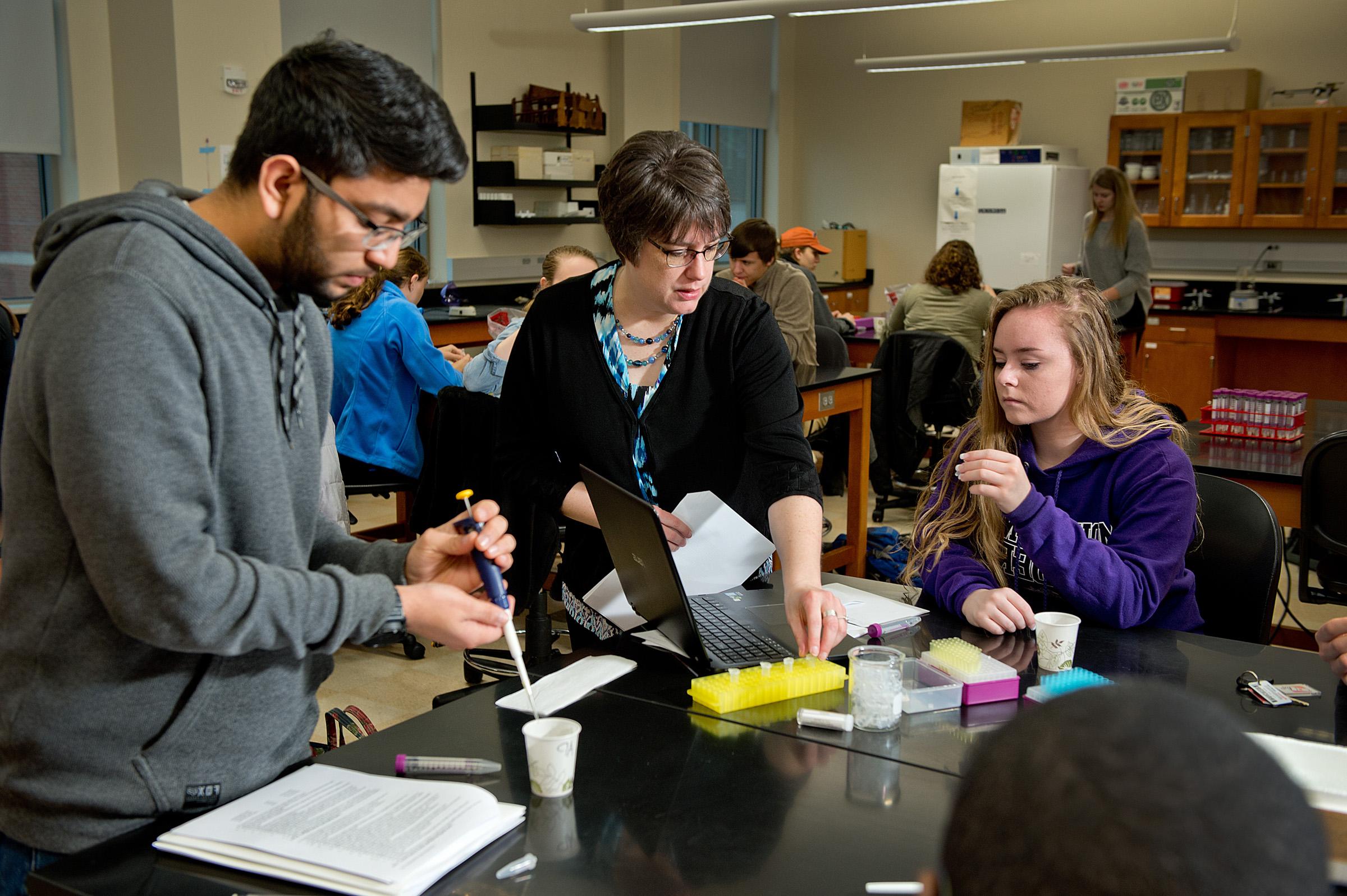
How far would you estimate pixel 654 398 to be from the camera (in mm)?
1737

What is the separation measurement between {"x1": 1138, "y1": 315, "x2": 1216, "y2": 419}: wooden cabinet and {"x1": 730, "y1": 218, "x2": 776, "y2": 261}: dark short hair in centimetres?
346

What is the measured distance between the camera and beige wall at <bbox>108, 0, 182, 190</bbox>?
5035 mm

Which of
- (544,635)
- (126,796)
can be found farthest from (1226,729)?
(544,635)

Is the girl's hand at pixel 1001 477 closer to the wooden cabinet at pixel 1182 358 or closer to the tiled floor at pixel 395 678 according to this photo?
the tiled floor at pixel 395 678

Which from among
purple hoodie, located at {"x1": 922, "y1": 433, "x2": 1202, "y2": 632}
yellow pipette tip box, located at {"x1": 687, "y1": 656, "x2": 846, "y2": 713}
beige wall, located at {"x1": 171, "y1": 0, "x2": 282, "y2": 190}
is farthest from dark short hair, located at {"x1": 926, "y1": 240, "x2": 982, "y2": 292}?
yellow pipette tip box, located at {"x1": 687, "y1": 656, "x2": 846, "y2": 713}

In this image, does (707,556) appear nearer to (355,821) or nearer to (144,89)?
(355,821)

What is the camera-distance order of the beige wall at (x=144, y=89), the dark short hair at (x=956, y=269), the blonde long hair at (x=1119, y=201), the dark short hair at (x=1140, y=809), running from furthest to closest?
the blonde long hair at (x=1119, y=201) < the dark short hair at (x=956, y=269) < the beige wall at (x=144, y=89) < the dark short hair at (x=1140, y=809)

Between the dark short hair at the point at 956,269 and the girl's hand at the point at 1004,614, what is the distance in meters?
4.22

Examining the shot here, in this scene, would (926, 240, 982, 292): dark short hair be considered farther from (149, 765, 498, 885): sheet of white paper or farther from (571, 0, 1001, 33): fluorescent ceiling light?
(149, 765, 498, 885): sheet of white paper

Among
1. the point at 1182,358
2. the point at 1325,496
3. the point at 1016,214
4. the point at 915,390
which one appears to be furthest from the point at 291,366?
the point at 1016,214

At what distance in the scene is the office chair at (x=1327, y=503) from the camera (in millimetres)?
2811

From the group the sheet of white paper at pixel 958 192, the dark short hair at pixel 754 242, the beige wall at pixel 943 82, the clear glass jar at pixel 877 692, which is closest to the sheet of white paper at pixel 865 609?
the clear glass jar at pixel 877 692

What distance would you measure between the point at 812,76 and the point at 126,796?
953 centimetres

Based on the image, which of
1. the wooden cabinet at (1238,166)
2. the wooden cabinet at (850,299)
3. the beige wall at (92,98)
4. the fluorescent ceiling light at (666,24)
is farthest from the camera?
the wooden cabinet at (850,299)
